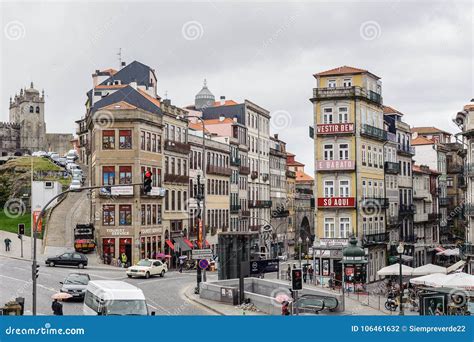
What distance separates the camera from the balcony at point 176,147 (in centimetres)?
7138

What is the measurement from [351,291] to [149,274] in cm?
1327

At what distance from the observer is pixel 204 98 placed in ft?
374

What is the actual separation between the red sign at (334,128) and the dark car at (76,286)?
32.7 metres

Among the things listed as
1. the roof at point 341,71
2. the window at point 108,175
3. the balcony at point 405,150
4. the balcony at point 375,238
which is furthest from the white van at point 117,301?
the balcony at point 405,150

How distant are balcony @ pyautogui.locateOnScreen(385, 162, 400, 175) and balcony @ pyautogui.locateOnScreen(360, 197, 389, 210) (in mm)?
3543

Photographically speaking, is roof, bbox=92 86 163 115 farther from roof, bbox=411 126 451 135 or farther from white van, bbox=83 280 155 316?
roof, bbox=411 126 451 135

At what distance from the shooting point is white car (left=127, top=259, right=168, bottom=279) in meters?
50.7

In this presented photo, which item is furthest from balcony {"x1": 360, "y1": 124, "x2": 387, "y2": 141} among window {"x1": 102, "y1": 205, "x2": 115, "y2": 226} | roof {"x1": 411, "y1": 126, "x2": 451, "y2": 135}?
roof {"x1": 411, "y1": 126, "x2": 451, "y2": 135}

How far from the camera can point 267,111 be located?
363 feet

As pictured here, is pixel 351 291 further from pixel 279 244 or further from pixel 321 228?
pixel 279 244

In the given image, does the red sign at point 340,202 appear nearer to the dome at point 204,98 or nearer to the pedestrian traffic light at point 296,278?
the pedestrian traffic light at point 296,278

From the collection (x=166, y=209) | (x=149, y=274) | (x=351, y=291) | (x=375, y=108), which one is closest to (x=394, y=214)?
(x=375, y=108)

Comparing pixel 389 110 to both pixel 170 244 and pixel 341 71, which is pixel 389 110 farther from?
pixel 170 244

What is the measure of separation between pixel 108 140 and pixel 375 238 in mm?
25066
